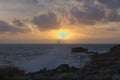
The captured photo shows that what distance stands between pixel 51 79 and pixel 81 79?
6.24 feet

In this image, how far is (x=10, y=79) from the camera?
21.9 meters

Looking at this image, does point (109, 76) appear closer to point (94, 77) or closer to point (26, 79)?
point (94, 77)

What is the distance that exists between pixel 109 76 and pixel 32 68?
35913 mm

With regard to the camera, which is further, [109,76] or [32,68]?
[32,68]

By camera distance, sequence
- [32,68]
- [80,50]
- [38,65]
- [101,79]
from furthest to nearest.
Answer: [80,50] < [38,65] < [32,68] < [101,79]

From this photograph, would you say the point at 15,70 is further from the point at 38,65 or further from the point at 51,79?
the point at 38,65

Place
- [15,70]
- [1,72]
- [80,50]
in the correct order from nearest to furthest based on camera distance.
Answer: [1,72] < [15,70] < [80,50]

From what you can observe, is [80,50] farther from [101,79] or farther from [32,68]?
[101,79]

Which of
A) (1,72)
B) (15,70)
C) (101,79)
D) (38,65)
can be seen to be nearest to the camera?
(101,79)

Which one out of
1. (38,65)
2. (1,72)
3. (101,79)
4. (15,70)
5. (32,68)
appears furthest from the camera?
(38,65)

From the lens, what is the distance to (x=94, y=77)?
879 inches

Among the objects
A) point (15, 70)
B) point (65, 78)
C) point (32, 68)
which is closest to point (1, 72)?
point (15, 70)

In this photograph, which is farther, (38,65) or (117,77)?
(38,65)

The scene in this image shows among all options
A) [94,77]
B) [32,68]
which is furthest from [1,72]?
[32,68]
